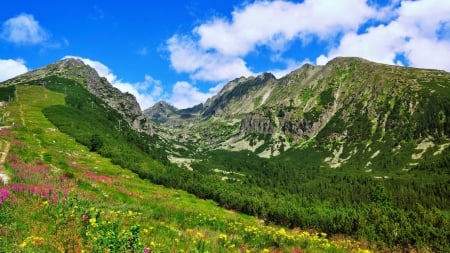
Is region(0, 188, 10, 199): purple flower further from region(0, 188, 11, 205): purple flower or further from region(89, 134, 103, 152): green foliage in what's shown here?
region(89, 134, 103, 152): green foliage

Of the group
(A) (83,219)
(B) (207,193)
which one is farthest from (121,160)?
(A) (83,219)

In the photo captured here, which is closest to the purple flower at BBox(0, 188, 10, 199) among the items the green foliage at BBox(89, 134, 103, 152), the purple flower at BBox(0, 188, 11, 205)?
the purple flower at BBox(0, 188, 11, 205)

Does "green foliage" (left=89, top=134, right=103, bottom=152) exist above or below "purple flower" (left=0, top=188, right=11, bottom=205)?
above

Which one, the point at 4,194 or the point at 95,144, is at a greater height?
the point at 95,144

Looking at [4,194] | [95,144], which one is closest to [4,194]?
[4,194]

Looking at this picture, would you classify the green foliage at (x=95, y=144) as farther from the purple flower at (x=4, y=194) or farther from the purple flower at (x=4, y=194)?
the purple flower at (x=4, y=194)

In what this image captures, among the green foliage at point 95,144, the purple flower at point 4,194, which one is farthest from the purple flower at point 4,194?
the green foliage at point 95,144

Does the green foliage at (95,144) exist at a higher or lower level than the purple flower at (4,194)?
higher

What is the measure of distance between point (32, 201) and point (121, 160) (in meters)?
79.8

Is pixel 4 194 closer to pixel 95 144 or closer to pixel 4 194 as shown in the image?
pixel 4 194

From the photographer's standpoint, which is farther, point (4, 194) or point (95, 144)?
point (95, 144)

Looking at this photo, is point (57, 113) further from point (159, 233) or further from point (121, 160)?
point (159, 233)

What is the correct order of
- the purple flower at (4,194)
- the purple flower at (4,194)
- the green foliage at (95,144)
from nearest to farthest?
the purple flower at (4,194) < the purple flower at (4,194) < the green foliage at (95,144)

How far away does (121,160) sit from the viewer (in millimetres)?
93688
